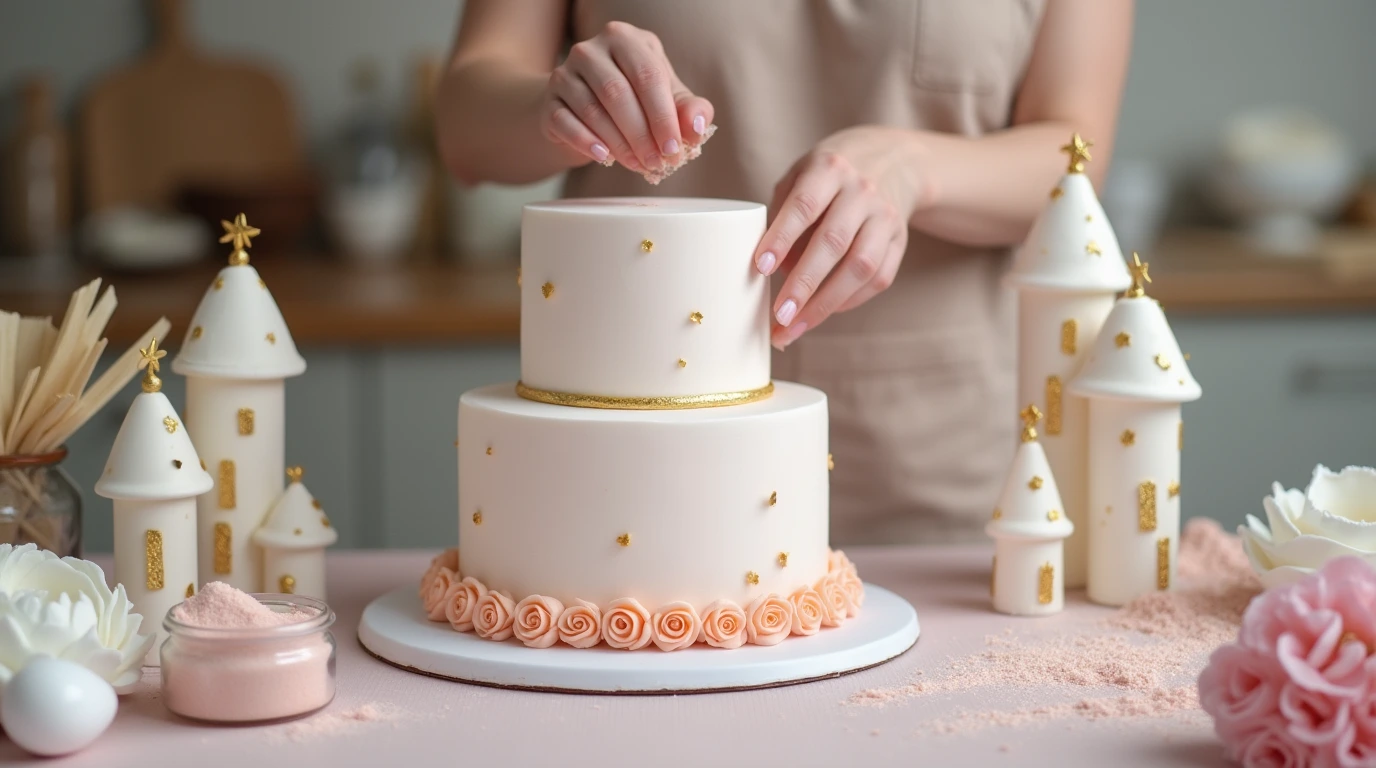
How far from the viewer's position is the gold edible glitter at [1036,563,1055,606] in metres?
1.23

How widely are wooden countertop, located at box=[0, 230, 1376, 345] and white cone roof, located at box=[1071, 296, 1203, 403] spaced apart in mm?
1309

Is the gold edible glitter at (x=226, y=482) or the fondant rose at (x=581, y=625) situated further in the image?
the gold edible glitter at (x=226, y=482)

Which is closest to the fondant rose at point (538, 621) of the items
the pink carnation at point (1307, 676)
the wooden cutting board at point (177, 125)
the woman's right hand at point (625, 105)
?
the woman's right hand at point (625, 105)

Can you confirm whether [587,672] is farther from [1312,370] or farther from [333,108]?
[333,108]

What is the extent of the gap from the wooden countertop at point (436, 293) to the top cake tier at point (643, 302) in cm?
128

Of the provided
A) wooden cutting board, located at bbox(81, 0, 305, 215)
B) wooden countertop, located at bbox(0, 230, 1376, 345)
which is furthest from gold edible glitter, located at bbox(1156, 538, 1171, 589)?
wooden cutting board, located at bbox(81, 0, 305, 215)

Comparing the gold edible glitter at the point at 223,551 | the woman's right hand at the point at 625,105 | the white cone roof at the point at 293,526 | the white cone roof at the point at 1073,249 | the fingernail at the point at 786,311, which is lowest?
the gold edible glitter at the point at 223,551

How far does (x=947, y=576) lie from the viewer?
136cm

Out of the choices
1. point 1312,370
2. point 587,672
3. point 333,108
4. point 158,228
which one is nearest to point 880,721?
point 587,672

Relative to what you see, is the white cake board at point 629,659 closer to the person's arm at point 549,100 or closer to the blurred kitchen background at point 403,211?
the person's arm at point 549,100

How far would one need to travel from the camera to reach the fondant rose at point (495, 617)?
1.11 metres

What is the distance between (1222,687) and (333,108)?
97.8 inches

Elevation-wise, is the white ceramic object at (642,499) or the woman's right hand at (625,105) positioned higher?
the woman's right hand at (625,105)

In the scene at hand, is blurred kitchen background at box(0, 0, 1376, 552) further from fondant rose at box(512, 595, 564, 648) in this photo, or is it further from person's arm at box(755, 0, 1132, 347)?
fondant rose at box(512, 595, 564, 648)
